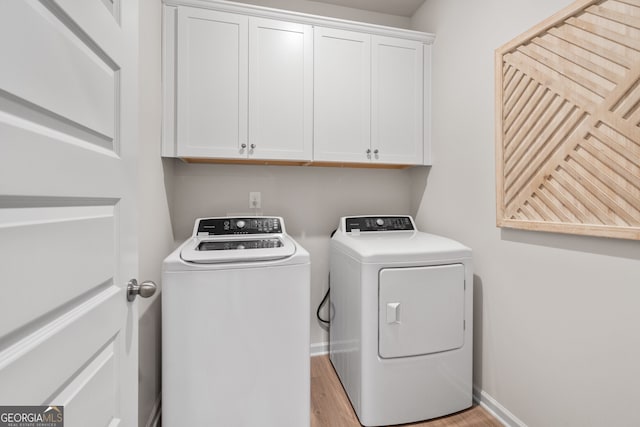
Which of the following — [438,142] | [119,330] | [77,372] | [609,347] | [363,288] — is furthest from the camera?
[438,142]

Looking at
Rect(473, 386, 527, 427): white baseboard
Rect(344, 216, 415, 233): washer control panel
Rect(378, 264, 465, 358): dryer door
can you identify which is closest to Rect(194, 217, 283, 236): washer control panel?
Rect(344, 216, 415, 233): washer control panel

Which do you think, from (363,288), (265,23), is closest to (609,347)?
(363,288)

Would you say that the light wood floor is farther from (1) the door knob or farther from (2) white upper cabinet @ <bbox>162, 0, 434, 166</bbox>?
(2) white upper cabinet @ <bbox>162, 0, 434, 166</bbox>

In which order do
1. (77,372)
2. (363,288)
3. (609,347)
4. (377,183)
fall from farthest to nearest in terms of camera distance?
(377,183) < (363,288) < (609,347) < (77,372)

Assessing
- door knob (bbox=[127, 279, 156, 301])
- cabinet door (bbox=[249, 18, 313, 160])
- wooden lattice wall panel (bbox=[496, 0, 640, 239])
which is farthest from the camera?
cabinet door (bbox=[249, 18, 313, 160])

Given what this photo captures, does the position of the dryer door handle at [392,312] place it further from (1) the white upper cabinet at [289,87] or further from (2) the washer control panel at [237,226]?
(1) the white upper cabinet at [289,87]

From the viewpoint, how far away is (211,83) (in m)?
1.81

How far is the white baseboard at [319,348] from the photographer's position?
2316 mm

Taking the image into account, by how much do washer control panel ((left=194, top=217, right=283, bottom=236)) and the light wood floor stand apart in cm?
105

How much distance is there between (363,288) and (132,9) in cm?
144

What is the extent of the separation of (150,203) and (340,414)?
5.05 ft

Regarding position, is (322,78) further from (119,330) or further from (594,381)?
(594,381)

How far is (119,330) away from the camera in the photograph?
30.4 inches

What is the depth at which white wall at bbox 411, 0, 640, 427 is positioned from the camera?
1128 mm
